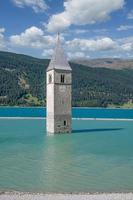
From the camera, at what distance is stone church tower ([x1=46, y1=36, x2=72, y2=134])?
53400 millimetres

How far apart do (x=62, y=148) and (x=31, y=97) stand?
148423 millimetres

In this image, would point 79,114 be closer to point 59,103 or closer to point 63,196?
point 59,103

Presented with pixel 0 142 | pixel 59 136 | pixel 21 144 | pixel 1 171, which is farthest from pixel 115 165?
pixel 59 136

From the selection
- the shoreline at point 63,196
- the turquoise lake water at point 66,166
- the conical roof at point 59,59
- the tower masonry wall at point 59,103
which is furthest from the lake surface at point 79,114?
the shoreline at point 63,196

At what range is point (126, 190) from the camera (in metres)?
20.3

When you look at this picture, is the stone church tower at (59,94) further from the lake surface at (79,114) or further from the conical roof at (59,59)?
the lake surface at (79,114)

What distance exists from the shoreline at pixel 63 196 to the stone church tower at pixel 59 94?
33537 mm

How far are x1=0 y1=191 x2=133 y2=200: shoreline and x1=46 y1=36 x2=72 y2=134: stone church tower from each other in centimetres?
3354

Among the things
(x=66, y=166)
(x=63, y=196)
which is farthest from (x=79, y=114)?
(x=63, y=196)

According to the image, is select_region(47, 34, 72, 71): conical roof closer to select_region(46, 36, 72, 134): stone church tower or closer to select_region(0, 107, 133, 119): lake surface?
select_region(46, 36, 72, 134): stone church tower

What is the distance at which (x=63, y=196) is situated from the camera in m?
18.5

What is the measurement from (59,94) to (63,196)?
36.2m

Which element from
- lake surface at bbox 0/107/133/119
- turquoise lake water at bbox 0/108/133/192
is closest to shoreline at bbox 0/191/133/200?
turquoise lake water at bbox 0/108/133/192

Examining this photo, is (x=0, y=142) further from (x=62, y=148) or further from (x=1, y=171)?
(x=1, y=171)
